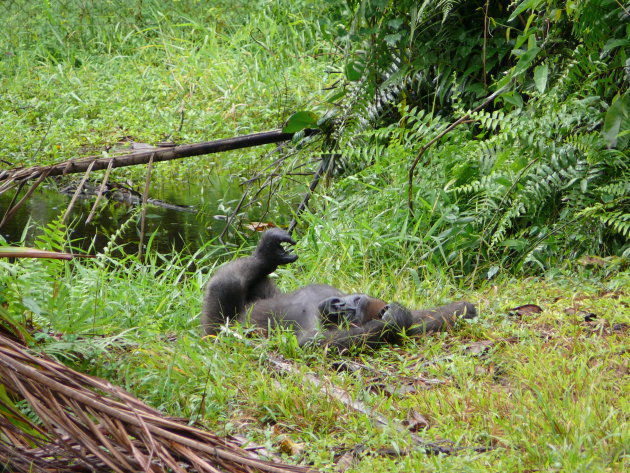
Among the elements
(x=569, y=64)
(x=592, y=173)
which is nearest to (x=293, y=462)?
(x=592, y=173)

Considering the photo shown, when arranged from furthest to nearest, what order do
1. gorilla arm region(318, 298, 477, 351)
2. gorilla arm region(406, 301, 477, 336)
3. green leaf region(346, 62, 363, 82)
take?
green leaf region(346, 62, 363, 82) < gorilla arm region(406, 301, 477, 336) < gorilla arm region(318, 298, 477, 351)

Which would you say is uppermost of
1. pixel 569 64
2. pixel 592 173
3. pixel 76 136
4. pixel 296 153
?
pixel 569 64

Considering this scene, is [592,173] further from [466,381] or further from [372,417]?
[372,417]

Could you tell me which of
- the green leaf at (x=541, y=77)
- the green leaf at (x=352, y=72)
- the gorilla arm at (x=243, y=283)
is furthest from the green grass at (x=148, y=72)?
the gorilla arm at (x=243, y=283)

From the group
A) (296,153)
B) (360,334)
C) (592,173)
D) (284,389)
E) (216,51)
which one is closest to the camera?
(284,389)

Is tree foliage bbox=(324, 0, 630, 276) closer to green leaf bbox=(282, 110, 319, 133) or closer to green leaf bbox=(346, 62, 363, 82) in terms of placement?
green leaf bbox=(346, 62, 363, 82)

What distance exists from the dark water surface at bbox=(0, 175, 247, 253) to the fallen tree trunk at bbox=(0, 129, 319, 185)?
697 millimetres

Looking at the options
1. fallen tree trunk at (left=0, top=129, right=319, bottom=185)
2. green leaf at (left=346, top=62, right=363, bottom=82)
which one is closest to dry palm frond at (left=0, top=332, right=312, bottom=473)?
fallen tree trunk at (left=0, top=129, right=319, bottom=185)

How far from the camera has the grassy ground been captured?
2805 millimetres

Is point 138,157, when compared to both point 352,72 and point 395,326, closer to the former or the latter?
point 395,326

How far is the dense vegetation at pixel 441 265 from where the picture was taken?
3089 mm

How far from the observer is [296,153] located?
683 centimetres

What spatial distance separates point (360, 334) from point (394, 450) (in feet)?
3.74

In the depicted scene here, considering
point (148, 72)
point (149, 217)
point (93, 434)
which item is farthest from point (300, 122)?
point (148, 72)
